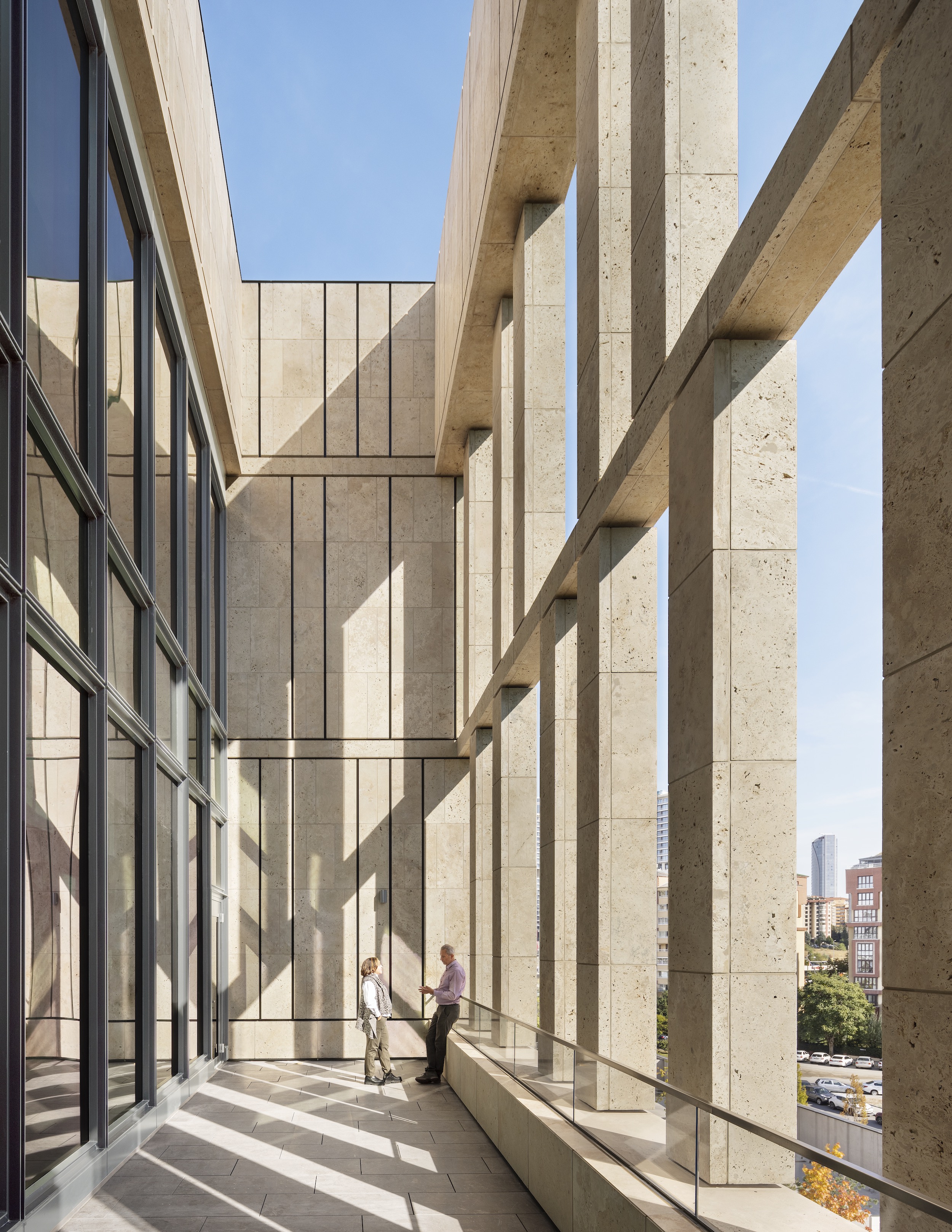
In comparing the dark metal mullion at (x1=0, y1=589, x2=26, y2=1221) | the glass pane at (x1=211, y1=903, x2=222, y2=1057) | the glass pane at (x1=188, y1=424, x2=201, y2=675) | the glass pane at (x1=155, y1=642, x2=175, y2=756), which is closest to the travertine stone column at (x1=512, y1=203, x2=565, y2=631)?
the glass pane at (x1=155, y1=642, x2=175, y2=756)

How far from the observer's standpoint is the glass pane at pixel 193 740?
1496 cm

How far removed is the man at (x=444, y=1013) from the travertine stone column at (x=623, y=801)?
6.97m

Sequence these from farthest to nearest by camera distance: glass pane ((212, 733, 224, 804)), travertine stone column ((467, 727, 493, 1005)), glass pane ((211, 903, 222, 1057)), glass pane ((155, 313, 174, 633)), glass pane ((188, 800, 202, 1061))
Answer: glass pane ((212, 733, 224, 804)) < glass pane ((211, 903, 222, 1057)) < travertine stone column ((467, 727, 493, 1005)) < glass pane ((188, 800, 202, 1061)) < glass pane ((155, 313, 174, 633))

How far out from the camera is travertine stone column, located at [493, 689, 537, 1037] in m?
13.9

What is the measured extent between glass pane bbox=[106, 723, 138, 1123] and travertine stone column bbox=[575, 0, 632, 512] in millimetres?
4083

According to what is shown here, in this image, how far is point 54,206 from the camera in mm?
7637

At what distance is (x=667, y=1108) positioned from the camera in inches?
219

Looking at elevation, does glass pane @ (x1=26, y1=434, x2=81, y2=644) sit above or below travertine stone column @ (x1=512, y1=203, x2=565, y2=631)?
below

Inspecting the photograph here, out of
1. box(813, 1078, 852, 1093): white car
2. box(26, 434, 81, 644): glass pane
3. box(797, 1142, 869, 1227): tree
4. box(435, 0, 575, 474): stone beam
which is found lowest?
box(813, 1078, 852, 1093): white car

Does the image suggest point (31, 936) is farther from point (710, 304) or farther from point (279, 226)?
point (279, 226)

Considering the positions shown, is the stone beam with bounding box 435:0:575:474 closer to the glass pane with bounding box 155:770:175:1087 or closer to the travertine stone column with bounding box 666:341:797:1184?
the travertine stone column with bounding box 666:341:797:1184

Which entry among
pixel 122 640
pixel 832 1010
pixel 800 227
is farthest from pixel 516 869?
pixel 800 227

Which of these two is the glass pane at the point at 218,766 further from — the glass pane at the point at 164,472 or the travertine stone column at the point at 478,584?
the glass pane at the point at 164,472

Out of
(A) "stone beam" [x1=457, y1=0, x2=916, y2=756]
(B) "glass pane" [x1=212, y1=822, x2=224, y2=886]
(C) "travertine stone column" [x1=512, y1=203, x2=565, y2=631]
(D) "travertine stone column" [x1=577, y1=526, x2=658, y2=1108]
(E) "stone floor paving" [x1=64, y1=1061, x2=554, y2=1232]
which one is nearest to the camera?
(A) "stone beam" [x1=457, y1=0, x2=916, y2=756]
